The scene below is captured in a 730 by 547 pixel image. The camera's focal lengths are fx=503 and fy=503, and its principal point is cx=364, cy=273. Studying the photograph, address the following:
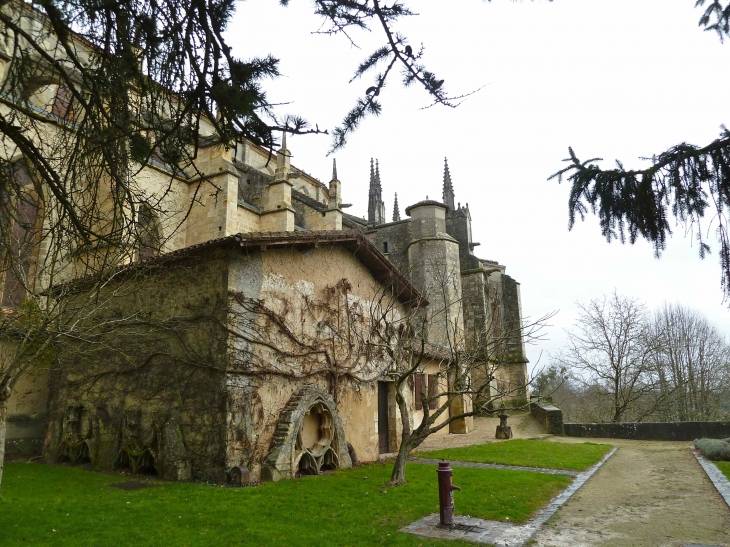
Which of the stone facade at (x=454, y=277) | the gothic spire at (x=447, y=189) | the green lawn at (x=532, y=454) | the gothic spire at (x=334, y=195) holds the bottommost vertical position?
the green lawn at (x=532, y=454)

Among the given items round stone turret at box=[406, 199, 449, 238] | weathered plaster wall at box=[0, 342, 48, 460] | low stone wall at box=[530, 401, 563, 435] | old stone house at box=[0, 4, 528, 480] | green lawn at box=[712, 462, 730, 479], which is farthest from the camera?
round stone turret at box=[406, 199, 449, 238]

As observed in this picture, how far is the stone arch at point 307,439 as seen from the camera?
1016 cm

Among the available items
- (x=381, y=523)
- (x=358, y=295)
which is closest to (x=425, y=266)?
(x=358, y=295)

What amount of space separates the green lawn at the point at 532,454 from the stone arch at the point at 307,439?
3.85 meters

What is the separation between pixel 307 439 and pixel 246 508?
380cm

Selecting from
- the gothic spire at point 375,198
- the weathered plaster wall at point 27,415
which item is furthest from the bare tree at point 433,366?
the gothic spire at point 375,198

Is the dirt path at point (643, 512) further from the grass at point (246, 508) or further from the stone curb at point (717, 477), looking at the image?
the grass at point (246, 508)

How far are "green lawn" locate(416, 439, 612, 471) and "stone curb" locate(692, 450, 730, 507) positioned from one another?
243 centimetres

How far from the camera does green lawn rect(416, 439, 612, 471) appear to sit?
12.7 m

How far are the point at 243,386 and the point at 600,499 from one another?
22.5 ft

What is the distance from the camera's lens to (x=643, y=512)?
7.77m

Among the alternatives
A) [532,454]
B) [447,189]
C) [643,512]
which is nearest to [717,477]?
[643,512]

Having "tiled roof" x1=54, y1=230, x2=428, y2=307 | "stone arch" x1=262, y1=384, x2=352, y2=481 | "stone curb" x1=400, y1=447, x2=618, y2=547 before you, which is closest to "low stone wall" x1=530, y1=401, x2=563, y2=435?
"tiled roof" x1=54, y1=230, x2=428, y2=307

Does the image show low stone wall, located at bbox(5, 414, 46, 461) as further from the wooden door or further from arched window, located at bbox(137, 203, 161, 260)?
arched window, located at bbox(137, 203, 161, 260)
